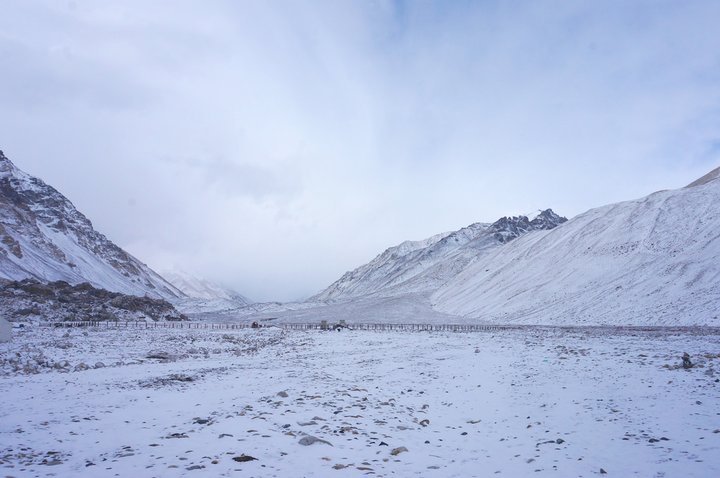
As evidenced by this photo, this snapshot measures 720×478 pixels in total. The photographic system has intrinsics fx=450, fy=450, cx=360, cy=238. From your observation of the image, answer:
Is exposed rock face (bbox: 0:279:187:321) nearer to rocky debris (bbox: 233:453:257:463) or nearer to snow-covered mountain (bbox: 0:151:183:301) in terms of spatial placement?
snow-covered mountain (bbox: 0:151:183:301)

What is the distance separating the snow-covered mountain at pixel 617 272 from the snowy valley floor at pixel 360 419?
39.5 metres

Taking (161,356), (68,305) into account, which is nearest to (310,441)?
(161,356)

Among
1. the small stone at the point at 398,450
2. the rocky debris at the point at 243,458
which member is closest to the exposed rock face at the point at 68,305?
the rocky debris at the point at 243,458

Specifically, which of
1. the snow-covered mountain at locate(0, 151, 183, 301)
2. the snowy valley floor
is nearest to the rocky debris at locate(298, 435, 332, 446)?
the snowy valley floor

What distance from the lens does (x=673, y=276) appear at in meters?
59.6

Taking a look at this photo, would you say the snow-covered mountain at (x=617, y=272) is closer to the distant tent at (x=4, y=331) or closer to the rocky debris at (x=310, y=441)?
the rocky debris at (x=310, y=441)

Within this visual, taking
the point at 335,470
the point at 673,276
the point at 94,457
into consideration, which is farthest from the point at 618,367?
the point at 673,276

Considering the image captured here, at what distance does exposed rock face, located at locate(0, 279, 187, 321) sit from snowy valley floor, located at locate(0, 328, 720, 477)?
125 feet

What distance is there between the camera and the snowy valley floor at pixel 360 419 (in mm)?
8320

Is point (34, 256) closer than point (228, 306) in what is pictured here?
Yes

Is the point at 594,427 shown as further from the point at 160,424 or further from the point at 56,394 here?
the point at 56,394

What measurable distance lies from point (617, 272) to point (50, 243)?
151 meters

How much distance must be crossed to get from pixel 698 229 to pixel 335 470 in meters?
82.6

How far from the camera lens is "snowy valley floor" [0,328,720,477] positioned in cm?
832
